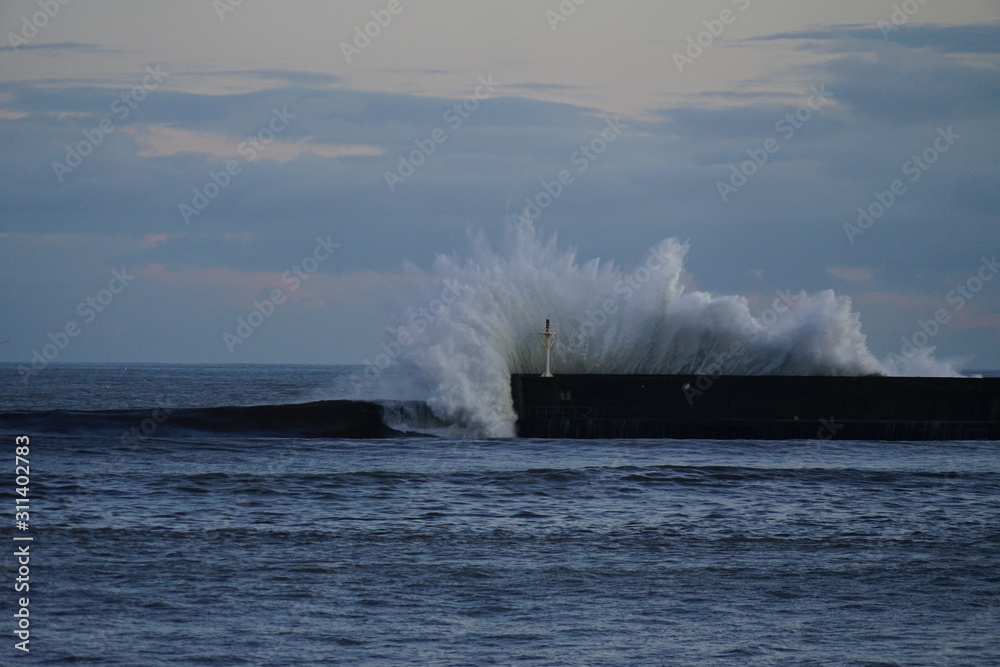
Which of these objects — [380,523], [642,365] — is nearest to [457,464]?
[380,523]

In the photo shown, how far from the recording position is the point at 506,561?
1124 cm

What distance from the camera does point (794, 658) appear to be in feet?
26.4

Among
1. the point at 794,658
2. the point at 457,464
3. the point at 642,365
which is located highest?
the point at 642,365

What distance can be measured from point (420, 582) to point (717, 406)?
14.3 meters

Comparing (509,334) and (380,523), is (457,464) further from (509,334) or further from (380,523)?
(509,334)

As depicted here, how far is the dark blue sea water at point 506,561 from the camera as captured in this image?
8.38 meters

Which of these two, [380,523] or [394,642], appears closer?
[394,642]

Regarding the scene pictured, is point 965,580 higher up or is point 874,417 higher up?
point 874,417

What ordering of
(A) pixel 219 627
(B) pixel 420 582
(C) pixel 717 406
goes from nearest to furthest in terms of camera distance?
(A) pixel 219 627 < (B) pixel 420 582 < (C) pixel 717 406

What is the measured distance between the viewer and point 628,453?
21172mm

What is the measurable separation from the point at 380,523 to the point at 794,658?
662 cm

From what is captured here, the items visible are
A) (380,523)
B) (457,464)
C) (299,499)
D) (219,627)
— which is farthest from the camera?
(457,464)

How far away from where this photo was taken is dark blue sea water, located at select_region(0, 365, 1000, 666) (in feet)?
27.5

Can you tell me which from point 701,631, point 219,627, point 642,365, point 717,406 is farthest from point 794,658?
point 642,365
